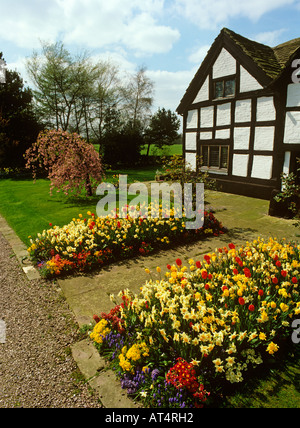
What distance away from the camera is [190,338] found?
329cm

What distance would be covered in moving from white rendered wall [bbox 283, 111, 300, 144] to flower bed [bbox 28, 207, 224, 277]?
6.04m

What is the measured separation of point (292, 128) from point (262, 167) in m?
2.09

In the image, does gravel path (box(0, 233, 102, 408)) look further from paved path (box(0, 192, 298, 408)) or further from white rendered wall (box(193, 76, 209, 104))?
white rendered wall (box(193, 76, 209, 104))

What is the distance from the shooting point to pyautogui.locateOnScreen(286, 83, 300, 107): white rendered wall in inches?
414

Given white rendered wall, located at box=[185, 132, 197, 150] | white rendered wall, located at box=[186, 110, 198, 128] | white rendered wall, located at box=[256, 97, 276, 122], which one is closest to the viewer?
white rendered wall, located at box=[256, 97, 276, 122]

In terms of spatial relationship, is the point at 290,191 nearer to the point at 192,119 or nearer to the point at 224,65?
the point at 224,65

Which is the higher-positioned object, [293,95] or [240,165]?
[293,95]

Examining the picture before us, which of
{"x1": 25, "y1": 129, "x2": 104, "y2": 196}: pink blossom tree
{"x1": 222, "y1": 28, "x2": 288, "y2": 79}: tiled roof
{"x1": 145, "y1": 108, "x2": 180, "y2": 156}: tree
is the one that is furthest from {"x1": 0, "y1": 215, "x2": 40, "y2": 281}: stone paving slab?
{"x1": 145, "y1": 108, "x2": 180, "y2": 156}: tree

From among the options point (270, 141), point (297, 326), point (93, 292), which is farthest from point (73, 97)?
point (297, 326)

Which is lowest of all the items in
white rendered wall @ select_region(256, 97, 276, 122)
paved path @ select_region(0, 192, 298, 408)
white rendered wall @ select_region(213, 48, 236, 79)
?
paved path @ select_region(0, 192, 298, 408)

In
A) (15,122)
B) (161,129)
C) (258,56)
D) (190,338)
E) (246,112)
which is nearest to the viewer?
(190,338)

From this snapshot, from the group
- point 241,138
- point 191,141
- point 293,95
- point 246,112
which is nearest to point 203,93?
point 191,141

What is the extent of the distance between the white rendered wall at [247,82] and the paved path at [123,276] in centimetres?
532
